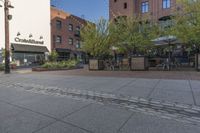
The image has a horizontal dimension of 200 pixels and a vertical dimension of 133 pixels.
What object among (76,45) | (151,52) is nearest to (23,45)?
(76,45)

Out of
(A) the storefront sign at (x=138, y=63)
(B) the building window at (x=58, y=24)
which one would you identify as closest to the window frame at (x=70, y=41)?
(B) the building window at (x=58, y=24)

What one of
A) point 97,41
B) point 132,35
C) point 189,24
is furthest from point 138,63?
point 97,41

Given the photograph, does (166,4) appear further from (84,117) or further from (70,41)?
(84,117)

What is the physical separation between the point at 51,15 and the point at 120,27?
798 inches

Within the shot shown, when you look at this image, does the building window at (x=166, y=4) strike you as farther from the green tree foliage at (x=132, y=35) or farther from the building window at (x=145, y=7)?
the green tree foliage at (x=132, y=35)

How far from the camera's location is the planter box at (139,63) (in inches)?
583

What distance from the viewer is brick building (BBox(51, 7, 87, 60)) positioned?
3656cm

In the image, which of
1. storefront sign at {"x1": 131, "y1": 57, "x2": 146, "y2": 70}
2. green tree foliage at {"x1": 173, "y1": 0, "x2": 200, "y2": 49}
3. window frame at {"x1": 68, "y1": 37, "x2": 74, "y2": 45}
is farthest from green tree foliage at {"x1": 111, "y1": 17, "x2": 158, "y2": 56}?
window frame at {"x1": 68, "y1": 37, "x2": 74, "y2": 45}

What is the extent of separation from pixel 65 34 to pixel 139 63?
26.5 m

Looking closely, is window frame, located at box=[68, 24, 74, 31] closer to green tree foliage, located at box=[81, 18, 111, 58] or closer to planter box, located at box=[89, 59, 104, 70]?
green tree foliage, located at box=[81, 18, 111, 58]

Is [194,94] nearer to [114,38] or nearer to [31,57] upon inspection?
[114,38]

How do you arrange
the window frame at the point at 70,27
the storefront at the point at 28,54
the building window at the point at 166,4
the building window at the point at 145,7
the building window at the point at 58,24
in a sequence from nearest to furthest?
the storefront at the point at 28,54
the building window at the point at 166,4
the building window at the point at 145,7
the building window at the point at 58,24
the window frame at the point at 70,27

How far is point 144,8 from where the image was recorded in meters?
32.8

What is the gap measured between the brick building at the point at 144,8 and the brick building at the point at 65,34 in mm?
6999
